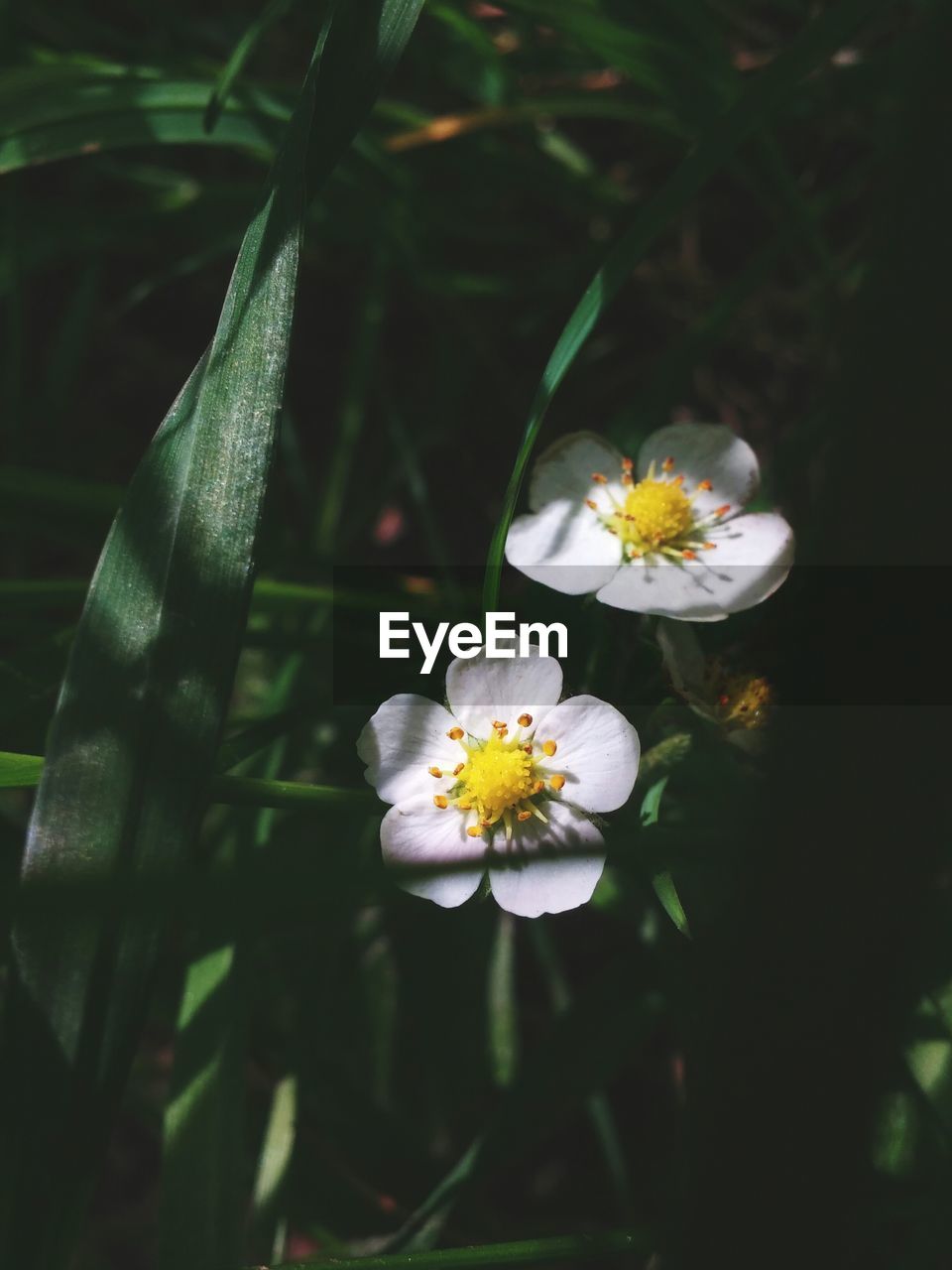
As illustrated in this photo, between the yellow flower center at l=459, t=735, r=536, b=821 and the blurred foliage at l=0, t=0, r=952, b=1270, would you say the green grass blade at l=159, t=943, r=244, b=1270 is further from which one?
the yellow flower center at l=459, t=735, r=536, b=821

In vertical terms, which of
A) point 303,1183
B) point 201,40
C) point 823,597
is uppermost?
point 201,40

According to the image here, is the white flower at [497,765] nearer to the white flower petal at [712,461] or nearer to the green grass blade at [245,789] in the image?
the green grass blade at [245,789]

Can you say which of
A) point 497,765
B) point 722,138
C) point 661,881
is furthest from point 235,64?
point 661,881

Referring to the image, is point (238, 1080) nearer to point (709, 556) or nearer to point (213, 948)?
point (213, 948)

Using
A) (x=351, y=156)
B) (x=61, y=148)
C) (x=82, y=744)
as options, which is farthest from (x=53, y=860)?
(x=351, y=156)

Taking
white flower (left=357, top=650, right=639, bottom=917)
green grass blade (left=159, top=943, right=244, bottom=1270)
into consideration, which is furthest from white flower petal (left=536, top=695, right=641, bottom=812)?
green grass blade (left=159, top=943, right=244, bottom=1270)

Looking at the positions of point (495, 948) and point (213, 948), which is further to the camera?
point (495, 948)
